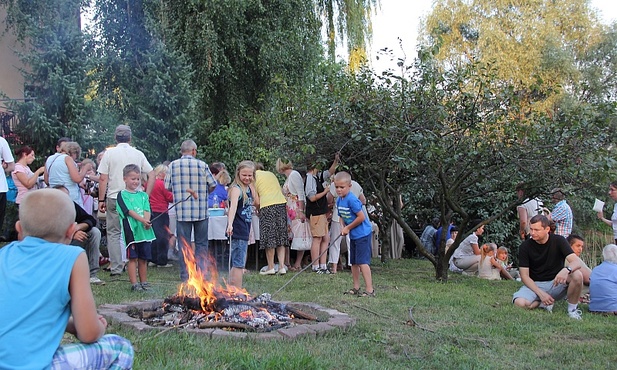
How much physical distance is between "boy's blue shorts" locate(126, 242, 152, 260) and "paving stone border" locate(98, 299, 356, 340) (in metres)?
1.32

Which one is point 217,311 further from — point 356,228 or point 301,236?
point 301,236

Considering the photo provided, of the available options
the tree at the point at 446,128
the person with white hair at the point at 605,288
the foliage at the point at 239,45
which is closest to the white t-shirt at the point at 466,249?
the tree at the point at 446,128

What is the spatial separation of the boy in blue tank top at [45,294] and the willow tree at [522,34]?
24.0m

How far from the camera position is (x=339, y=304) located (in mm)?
6992

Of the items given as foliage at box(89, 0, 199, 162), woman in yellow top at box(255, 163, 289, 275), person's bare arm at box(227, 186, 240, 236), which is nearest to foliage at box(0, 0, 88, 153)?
foliage at box(89, 0, 199, 162)

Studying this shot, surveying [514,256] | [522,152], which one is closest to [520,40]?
[514,256]

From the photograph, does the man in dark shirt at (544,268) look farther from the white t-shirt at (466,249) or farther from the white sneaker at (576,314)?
the white t-shirt at (466,249)

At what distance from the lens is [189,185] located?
26.9ft

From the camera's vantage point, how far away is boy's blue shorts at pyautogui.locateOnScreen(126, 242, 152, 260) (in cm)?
746

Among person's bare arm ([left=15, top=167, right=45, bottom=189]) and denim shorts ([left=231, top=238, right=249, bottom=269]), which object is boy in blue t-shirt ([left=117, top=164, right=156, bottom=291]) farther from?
person's bare arm ([left=15, top=167, right=45, bottom=189])

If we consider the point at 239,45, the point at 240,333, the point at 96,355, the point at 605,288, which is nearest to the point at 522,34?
the point at 239,45

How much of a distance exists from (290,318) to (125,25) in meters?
11.1

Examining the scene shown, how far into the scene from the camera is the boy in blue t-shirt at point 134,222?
742 centimetres

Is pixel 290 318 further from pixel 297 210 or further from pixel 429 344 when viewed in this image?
pixel 297 210
